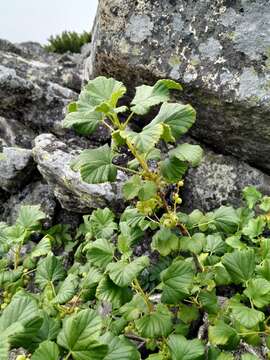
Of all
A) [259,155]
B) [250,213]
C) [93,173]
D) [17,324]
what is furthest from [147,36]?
[17,324]

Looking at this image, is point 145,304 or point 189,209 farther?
point 189,209

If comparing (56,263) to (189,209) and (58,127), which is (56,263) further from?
(58,127)

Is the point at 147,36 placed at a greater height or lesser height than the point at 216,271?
greater

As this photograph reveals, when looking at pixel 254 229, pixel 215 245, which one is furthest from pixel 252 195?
pixel 215 245

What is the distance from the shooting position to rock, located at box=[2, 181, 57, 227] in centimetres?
408

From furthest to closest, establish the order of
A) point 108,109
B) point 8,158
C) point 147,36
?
point 8,158 → point 147,36 → point 108,109

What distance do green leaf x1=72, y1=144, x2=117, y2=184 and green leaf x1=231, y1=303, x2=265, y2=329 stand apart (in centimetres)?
79

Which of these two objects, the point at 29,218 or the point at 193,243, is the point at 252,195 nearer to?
the point at 193,243

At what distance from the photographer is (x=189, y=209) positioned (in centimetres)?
354

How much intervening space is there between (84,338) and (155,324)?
66cm


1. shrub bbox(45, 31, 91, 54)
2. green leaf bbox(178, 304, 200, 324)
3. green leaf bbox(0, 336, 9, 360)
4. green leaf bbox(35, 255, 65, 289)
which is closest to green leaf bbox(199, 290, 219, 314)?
green leaf bbox(178, 304, 200, 324)

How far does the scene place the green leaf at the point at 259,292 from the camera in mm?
1947

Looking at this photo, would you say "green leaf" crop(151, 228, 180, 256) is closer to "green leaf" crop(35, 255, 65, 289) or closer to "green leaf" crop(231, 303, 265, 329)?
"green leaf" crop(231, 303, 265, 329)

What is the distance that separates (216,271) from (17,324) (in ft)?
4.16
